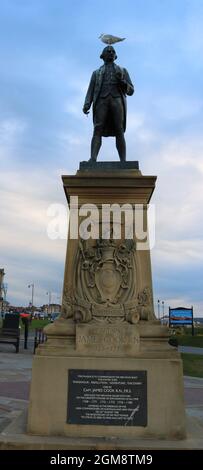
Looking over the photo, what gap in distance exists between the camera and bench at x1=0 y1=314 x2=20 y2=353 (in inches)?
771

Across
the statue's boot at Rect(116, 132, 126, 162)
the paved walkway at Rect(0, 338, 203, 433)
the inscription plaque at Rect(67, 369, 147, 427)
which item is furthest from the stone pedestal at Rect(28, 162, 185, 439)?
the paved walkway at Rect(0, 338, 203, 433)

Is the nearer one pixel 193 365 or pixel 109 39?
pixel 109 39

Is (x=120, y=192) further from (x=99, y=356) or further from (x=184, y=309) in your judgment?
(x=184, y=309)

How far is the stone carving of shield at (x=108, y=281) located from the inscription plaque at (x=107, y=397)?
98 cm

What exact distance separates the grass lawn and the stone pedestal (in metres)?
9.92

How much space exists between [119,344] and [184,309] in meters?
35.2

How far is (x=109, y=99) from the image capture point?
696 cm

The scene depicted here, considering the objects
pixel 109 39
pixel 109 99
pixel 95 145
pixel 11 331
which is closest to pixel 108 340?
pixel 95 145


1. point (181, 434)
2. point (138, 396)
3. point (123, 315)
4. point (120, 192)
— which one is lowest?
point (181, 434)

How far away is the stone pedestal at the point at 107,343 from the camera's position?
540 cm

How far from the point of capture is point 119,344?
18.7ft

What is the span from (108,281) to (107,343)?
793 millimetres

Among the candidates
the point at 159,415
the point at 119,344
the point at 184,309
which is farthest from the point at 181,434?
the point at 184,309

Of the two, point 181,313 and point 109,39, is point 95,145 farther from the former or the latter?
→ point 181,313
